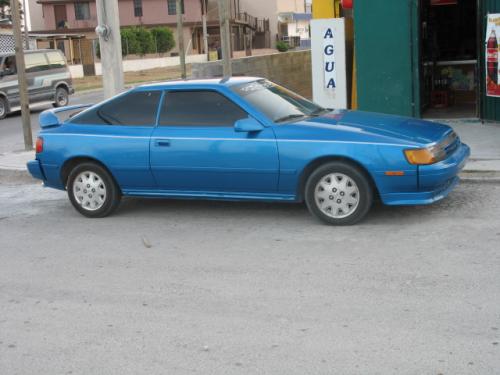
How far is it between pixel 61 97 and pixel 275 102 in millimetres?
18881

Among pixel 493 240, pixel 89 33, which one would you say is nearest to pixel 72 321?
pixel 493 240

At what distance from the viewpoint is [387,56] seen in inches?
532

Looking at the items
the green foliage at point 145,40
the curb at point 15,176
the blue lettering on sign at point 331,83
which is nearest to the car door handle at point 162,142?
the curb at point 15,176

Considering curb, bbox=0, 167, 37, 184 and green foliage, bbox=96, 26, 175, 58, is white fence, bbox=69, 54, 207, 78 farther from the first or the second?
curb, bbox=0, 167, 37, 184

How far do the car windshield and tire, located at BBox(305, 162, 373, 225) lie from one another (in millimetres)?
823

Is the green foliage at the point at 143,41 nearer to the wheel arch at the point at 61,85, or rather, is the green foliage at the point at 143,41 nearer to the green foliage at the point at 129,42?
the green foliage at the point at 129,42

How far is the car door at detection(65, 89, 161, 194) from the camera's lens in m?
8.25

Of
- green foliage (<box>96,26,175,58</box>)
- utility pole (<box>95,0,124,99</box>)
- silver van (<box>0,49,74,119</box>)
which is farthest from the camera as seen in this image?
green foliage (<box>96,26,175,58</box>)

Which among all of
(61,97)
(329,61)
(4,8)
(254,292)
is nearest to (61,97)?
(61,97)

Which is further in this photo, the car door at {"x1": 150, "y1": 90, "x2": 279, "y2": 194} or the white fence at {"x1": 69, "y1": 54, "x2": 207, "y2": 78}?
the white fence at {"x1": 69, "y1": 54, "x2": 207, "y2": 78}

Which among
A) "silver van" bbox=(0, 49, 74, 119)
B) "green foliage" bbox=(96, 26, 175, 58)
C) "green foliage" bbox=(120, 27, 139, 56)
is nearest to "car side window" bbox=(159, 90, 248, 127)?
"silver van" bbox=(0, 49, 74, 119)

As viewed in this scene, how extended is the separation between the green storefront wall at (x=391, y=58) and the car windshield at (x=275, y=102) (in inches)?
202

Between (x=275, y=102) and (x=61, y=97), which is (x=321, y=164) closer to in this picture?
(x=275, y=102)

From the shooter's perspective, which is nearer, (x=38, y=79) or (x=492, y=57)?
(x=492, y=57)
